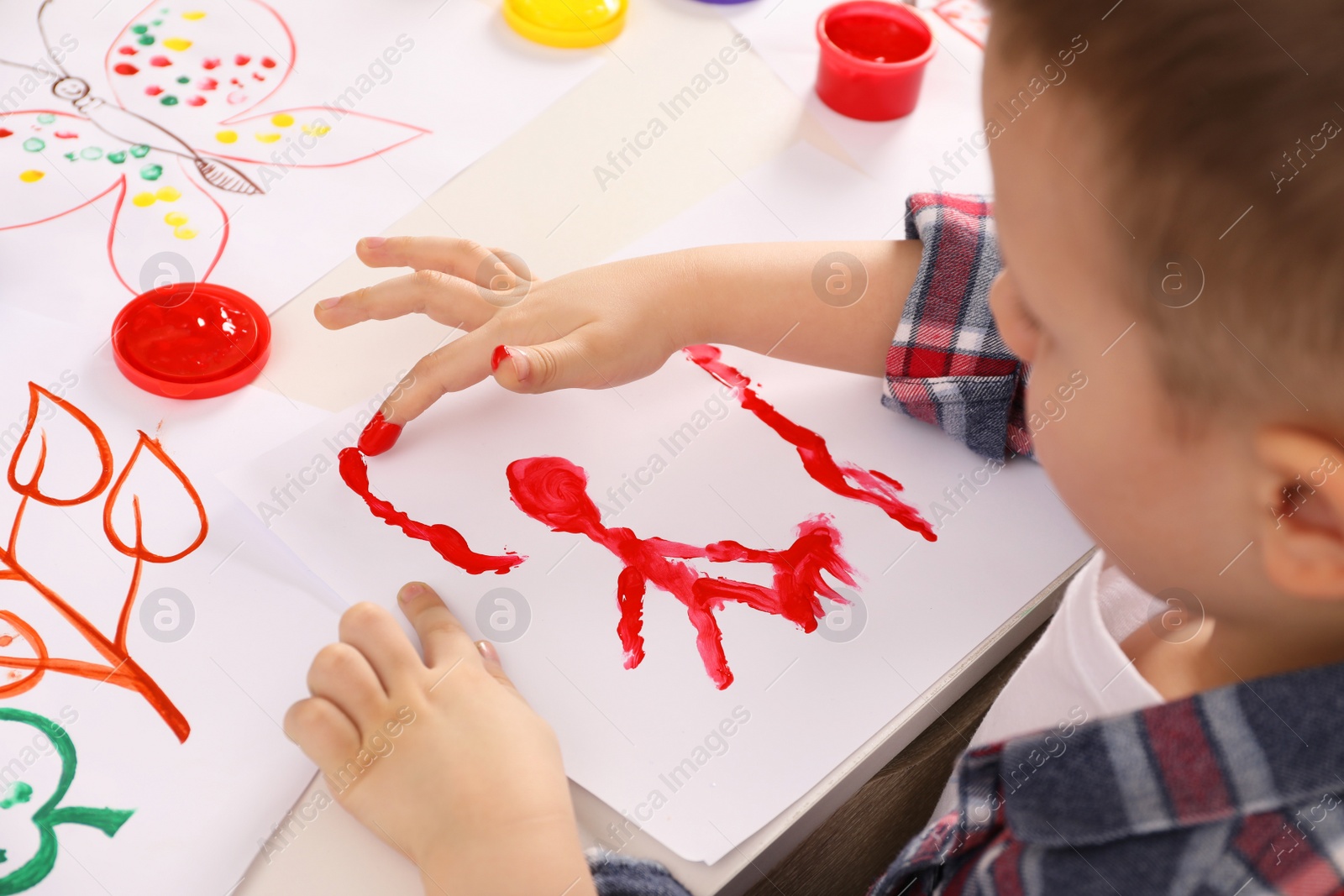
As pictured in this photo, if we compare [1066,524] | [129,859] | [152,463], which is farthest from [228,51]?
[1066,524]

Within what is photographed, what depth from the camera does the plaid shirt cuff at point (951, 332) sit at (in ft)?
2.69

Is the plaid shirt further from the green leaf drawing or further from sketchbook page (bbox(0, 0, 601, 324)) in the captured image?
sketchbook page (bbox(0, 0, 601, 324))

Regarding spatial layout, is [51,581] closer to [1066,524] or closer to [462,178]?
[462,178]

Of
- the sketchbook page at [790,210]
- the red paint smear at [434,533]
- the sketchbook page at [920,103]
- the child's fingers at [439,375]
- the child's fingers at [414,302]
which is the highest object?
the sketchbook page at [920,103]

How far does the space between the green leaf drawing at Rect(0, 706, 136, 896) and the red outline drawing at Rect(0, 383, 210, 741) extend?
32 mm

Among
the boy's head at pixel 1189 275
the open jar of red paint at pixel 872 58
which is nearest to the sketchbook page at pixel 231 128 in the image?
the open jar of red paint at pixel 872 58

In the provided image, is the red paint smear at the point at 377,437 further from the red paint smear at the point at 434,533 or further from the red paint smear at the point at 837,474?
the red paint smear at the point at 837,474

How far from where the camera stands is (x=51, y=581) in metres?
0.68

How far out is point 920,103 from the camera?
106cm

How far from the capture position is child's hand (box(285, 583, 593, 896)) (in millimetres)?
590

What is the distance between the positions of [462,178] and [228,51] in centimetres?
27

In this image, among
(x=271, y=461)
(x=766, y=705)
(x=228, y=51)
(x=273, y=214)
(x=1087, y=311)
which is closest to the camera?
(x=1087, y=311)

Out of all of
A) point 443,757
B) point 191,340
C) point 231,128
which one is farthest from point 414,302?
point 443,757

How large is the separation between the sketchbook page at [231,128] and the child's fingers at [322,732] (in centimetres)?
38
